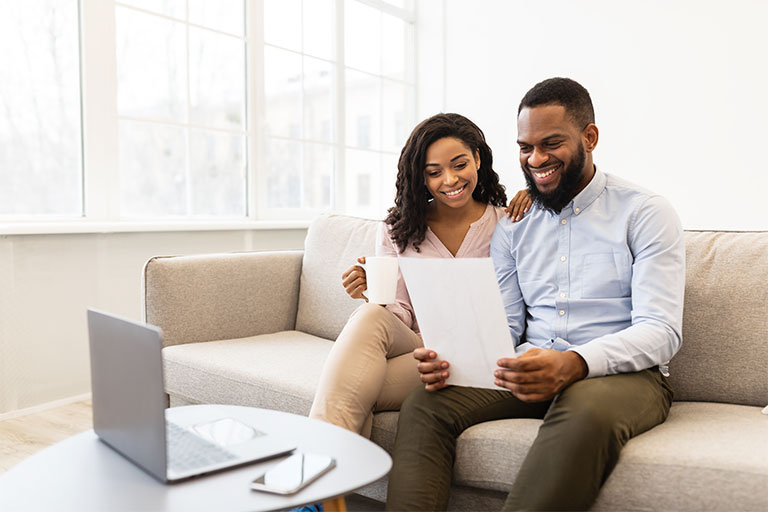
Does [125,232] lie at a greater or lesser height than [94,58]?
lesser

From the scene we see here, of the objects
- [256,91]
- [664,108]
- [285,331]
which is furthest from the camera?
[664,108]

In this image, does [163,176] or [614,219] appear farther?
[163,176]

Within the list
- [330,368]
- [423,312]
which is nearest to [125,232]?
[330,368]

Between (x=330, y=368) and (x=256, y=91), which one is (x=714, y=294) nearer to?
(x=330, y=368)

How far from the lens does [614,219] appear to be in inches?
57.7

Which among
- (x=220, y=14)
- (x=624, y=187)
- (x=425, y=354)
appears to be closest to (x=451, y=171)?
(x=624, y=187)

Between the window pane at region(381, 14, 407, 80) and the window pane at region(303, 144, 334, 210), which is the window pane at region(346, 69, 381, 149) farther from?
the window pane at region(303, 144, 334, 210)

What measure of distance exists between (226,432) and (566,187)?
35.7 inches

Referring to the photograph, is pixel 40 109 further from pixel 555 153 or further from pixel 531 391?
pixel 531 391

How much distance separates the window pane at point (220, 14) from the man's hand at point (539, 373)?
2.69 meters

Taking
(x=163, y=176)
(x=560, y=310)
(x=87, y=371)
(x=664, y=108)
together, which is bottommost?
(x=87, y=371)

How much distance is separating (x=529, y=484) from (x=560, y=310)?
50cm

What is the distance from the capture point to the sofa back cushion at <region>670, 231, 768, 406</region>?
149 cm

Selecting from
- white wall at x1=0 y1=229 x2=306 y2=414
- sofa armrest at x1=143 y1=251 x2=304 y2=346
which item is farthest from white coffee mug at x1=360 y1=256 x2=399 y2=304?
white wall at x1=0 y1=229 x2=306 y2=414
